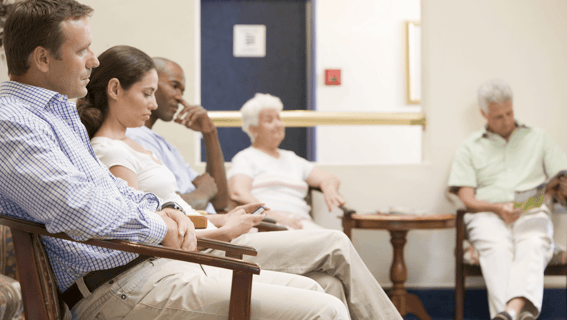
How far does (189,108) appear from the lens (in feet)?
8.21

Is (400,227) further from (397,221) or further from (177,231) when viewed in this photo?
(177,231)

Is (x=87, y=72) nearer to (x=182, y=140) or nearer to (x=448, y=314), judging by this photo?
(x=182, y=140)

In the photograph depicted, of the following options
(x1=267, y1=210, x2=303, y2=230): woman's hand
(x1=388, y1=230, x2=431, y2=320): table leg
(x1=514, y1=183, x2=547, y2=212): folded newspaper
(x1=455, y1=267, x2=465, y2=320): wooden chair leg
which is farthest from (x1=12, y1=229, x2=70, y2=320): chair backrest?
(x1=514, y1=183, x2=547, y2=212): folded newspaper

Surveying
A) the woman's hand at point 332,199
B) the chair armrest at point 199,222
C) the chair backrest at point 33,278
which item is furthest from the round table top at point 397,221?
the chair backrest at point 33,278

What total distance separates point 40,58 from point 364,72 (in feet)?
14.0

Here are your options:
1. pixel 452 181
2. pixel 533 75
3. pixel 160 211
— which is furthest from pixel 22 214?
pixel 533 75

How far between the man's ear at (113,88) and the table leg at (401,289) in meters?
1.96

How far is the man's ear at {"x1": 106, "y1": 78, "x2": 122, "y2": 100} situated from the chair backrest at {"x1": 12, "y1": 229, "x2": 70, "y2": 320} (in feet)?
1.94

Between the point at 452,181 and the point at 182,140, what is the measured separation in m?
1.69

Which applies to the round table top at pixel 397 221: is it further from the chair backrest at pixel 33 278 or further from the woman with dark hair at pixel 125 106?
the chair backrest at pixel 33 278

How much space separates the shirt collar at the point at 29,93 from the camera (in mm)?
1217

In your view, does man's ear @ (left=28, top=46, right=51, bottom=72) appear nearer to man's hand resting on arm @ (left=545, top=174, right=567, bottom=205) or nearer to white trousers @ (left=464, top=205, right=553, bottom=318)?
white trousers @ (left=464, top=205, right=553, bottom=318)

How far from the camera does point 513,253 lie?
303 cm

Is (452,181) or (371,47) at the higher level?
(371,47)
